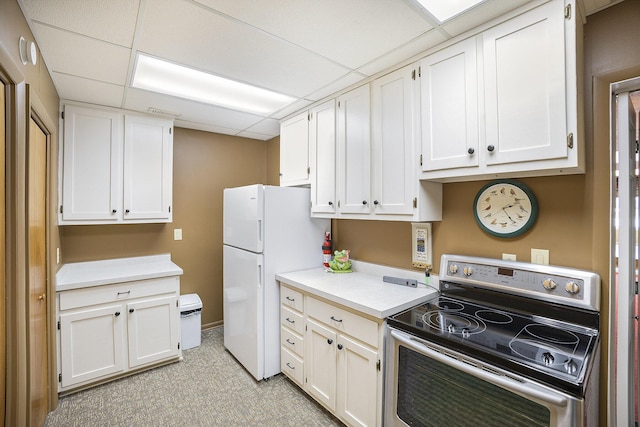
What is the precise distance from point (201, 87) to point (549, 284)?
2661 millimetres

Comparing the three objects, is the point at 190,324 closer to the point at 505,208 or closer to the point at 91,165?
the point at 91,165

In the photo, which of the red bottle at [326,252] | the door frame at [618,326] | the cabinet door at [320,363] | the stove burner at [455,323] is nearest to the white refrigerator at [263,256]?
the red bottle at [326,252]

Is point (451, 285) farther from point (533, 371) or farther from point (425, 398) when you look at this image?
point (533, 371)

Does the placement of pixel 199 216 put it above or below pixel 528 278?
above

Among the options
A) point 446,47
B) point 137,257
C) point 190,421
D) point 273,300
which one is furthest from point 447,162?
point 137,257

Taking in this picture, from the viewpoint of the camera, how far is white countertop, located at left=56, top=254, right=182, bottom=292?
2.36 metres

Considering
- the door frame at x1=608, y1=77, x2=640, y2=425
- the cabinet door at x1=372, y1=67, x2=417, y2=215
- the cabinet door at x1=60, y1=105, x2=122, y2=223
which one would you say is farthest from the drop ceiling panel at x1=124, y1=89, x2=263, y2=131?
the door frame at x1=608, y1=77, x2=640, y2=425

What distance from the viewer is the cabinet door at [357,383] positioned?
1721 mm

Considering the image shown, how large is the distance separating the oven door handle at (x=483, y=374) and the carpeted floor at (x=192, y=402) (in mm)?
952

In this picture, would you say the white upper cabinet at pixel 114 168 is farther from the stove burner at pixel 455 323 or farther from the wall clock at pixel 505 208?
the wall clock at pixel 505 208

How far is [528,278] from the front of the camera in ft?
Result: 5.31

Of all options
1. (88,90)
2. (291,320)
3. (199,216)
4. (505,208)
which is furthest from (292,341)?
(88,90)

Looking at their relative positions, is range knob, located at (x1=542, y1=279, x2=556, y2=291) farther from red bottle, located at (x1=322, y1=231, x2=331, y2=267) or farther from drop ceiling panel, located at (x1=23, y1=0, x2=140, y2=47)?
drop ceiling panel, located at (x1=23, y1=0, x2=140, y2=47)

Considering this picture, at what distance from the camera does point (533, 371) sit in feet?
3.65
